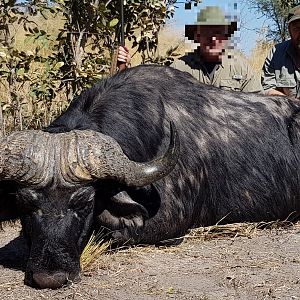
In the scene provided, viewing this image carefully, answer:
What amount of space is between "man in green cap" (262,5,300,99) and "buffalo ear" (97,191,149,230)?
3.00 metres

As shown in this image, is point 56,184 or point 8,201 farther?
point 8,201

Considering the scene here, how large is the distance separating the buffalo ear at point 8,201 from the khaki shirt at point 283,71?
3794mm

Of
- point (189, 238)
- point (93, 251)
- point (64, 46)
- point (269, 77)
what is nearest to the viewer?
point (93, 251)

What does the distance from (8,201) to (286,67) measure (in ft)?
13.1

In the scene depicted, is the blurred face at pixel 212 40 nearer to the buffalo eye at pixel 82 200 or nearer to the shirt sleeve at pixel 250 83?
the shirt sleeve at pixel 250 83

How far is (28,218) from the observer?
4289mm

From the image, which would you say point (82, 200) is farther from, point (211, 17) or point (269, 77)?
point (269, 77)

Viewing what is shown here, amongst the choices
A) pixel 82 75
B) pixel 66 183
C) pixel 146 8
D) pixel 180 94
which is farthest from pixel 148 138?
pixel 146 8

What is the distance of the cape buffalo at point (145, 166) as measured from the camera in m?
4.22

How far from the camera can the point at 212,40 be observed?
7.03 m

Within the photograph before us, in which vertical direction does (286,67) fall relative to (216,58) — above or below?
below

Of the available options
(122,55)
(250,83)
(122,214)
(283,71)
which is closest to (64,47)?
(122,55)

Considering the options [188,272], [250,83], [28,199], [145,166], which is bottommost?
[188,272]

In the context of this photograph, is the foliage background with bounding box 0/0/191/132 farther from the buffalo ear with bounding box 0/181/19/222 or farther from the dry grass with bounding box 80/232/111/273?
the dry grass with bounding box 80/232/111/273
